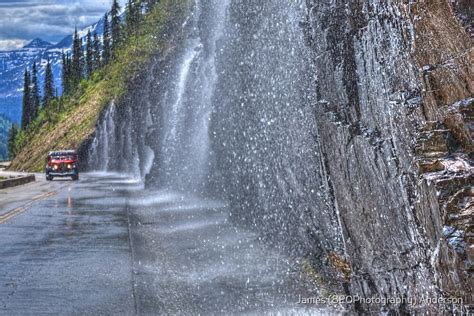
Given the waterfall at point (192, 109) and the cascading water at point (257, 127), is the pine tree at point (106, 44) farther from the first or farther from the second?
the cascading water at point (257, 127)

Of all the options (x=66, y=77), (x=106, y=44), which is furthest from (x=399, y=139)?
(x=66, y=77)

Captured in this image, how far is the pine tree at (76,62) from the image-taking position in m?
152

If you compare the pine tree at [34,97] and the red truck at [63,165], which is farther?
the pine tree at [34,97]

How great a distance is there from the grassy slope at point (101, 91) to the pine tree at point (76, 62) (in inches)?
352

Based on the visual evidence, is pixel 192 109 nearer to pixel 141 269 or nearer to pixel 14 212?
pixel 14 212

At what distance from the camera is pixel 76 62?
154500 mm

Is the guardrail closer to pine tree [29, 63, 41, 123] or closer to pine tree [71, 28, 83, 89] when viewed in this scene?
pine tree [71, 28, 83, 89]

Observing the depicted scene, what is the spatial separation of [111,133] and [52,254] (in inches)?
2846

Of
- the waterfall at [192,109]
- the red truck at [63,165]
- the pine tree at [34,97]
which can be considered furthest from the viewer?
the pine tree at [34,97]

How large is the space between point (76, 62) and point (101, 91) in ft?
177

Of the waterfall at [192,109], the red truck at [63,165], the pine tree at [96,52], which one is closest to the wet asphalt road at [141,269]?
the waterfall at [192,109]

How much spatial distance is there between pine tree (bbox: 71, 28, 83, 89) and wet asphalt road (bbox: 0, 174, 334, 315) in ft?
448

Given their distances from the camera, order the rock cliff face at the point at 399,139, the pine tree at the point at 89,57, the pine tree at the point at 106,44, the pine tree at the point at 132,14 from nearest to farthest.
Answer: the rock cliff face at the point at 399,139
the pine tree at the point at 132,14
the pine tree at the point at 106,44
the pine tree at the point at 89,57

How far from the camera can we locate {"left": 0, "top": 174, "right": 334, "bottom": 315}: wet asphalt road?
8.98m
